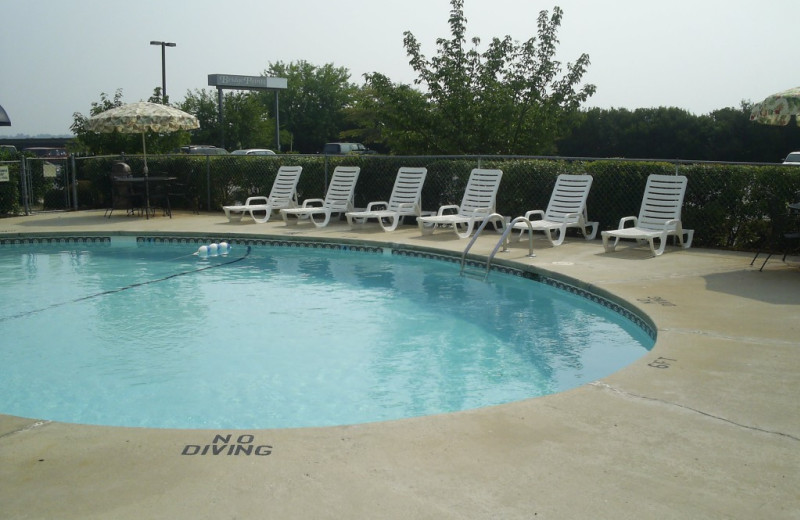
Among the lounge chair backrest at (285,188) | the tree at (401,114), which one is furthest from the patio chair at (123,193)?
the tree at (401,114)

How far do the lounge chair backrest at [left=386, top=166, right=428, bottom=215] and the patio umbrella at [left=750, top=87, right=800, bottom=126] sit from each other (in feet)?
18.4

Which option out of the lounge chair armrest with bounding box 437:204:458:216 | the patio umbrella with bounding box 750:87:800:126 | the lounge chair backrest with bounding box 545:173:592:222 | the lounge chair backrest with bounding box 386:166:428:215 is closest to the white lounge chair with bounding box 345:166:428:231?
the lounge chair backrest with bounding box 386:166:428:215

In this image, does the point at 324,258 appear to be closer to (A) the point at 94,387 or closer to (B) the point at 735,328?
(A) the point at 94,387

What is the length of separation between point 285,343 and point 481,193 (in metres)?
6.01

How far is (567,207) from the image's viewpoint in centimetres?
1089

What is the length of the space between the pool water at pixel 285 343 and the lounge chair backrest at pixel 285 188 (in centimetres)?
349

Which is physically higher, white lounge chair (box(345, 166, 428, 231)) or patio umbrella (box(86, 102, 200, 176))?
patio umbrella (box(86, 102, 200, 176))

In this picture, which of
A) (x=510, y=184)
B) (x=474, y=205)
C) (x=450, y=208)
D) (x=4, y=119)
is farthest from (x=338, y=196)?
(x=4, y=119)

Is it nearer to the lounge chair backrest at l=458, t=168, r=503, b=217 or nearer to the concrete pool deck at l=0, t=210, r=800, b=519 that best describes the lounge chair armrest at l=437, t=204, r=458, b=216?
the lounge chair backrest at l=458, t=168, r=503, b=217

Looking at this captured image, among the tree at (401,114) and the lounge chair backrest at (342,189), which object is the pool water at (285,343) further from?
the tree at (401,114)

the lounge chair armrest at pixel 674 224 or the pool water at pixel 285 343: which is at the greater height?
the lounge chair armrest at pixel 674 224

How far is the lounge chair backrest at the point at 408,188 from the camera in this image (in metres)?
12.7

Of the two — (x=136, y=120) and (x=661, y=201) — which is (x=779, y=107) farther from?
(x=136, y=120)

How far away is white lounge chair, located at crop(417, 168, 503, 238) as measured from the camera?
1151 centimetres
